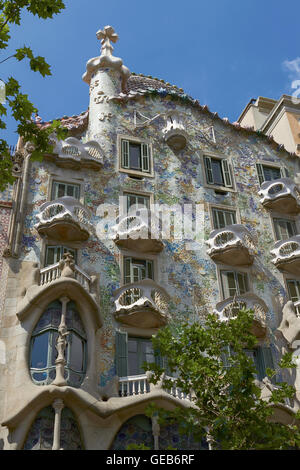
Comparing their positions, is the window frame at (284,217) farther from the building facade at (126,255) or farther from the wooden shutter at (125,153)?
the wooden shutter at (125,153)

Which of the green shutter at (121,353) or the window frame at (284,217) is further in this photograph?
the window frame at (284,217)

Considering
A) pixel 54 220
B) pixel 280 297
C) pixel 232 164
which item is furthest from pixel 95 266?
pixel 232 164

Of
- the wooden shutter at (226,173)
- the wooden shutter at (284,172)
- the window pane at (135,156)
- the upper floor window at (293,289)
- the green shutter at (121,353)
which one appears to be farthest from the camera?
the wooden shutter at (284,172)

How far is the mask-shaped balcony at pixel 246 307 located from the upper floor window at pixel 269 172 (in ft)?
26.3

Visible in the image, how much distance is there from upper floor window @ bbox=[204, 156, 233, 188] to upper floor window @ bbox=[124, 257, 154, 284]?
6.09 m

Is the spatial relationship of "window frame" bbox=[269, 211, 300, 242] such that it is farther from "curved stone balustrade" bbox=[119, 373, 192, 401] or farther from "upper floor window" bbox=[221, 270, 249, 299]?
"curved stone balustrade" bbox=[119, 373, 192, 401]

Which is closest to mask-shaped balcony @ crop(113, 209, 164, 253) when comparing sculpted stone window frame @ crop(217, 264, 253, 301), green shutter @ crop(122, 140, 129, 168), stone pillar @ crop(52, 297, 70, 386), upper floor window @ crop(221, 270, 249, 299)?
sculpted stone window frame @ crop(217, 264, 253, 301)

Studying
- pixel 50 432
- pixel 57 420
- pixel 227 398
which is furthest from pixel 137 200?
pixel 227 398

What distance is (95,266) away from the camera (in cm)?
2105

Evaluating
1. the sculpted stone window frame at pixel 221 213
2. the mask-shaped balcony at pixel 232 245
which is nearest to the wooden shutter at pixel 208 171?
the sculpted stone window frame at pixel 221 213

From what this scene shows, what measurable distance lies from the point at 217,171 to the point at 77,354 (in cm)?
1259

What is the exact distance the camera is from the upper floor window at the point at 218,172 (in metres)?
26.2

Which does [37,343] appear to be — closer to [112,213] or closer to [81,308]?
[81,308]
